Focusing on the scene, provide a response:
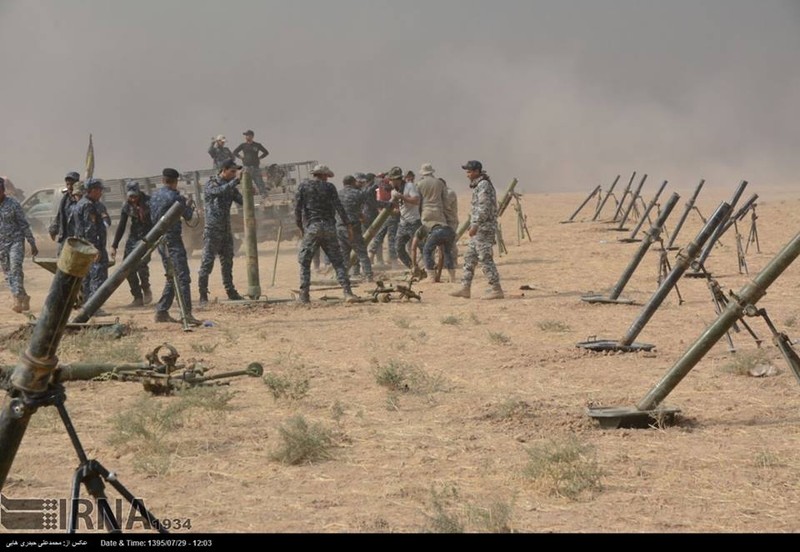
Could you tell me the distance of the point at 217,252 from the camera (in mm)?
14461

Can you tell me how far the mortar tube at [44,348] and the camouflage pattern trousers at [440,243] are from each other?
1387cm

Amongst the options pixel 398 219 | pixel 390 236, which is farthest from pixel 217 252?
pixel 390 236

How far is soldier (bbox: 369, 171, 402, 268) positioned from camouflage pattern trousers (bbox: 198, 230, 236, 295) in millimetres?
4094

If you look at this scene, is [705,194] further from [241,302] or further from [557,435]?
[557,435]

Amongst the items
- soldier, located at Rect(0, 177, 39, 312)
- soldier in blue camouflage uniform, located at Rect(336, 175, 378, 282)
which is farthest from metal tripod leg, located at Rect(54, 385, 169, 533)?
soldier in blue camouflage uniform, located at Rect(336, 175, 378, 282)

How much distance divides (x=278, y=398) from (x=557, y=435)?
2393 mm

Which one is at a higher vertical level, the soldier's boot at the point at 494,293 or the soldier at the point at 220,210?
the soldier at the point at 220,210

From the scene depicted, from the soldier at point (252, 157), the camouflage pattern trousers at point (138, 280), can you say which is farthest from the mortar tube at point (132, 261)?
the soldier at point (252, 157)

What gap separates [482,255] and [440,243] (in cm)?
261

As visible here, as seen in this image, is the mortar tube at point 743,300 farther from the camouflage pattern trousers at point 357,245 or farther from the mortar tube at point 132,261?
the camouflage pattern trousers at point 357,245

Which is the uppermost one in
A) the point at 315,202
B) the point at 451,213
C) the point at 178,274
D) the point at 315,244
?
the point at 315,202

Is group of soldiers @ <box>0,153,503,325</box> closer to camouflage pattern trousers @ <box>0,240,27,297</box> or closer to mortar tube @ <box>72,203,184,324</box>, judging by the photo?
camouflage pattern trousers @ <box>0,240,27,297</box>

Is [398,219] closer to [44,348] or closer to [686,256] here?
[686,256]

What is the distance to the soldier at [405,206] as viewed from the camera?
1772 centimetres
